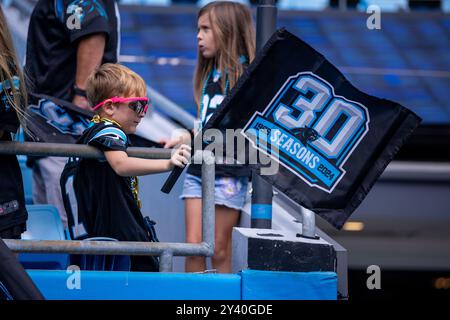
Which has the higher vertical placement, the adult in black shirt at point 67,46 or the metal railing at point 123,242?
the adult in black shirt at point 67,46

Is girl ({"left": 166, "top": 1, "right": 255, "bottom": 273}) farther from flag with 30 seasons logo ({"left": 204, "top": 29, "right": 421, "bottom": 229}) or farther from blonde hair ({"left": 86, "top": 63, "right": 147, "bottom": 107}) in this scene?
flag with 30 seasons logo ({"left": 204, "top": 29, "right": 421, "bottom": 229})

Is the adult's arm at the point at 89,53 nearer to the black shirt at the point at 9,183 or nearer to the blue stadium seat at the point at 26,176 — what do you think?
the black shirt at the point at 9,183

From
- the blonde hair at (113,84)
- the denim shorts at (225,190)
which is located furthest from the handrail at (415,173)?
the blonde hair at (113,84)

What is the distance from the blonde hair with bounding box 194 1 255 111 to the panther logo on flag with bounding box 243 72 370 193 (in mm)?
1055

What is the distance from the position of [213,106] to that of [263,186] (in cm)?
71

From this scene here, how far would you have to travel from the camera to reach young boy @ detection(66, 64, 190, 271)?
355 cm

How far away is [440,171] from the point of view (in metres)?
10.8

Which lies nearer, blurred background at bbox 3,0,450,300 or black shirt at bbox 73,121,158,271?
black shirt at bbox 73,121,158,271

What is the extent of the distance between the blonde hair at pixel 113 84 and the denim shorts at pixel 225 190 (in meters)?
0.79

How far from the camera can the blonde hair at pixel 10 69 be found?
3209 mm

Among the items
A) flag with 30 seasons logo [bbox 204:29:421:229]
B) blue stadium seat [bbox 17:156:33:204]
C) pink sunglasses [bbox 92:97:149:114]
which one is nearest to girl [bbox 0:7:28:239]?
pink sunglasses [bbox 92:97:149:114]

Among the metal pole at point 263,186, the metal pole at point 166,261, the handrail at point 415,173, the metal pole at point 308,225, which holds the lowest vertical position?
the metal pole at point 166,261

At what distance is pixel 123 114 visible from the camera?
3.64 metres

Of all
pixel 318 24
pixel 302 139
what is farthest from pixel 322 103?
pixel 318 24
